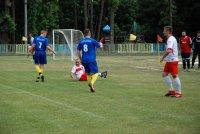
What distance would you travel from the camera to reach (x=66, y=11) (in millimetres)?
90062

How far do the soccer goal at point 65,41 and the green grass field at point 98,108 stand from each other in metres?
24.9

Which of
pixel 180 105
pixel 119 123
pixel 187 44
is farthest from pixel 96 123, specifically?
pixel 187 44

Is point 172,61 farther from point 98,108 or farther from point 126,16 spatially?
point 126,16

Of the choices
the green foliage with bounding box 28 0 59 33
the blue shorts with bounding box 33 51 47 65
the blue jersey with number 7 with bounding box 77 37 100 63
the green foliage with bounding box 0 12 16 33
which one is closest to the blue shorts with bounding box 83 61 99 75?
the blue jersey with number 7 with bounding box 77 37 100 63

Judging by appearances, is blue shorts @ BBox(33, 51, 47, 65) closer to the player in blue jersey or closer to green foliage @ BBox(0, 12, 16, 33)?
the player in blue jersey

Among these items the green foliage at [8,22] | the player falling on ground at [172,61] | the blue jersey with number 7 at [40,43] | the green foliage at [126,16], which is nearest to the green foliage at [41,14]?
the green foliage at [8,22]

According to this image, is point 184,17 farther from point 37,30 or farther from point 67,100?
point 67,100

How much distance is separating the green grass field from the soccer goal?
81.7ft

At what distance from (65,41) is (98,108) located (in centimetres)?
3938

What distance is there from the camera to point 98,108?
1526cm

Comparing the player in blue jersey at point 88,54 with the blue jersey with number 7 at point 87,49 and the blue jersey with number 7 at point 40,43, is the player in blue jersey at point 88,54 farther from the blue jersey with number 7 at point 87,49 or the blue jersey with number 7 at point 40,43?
the blue jersey with number 7 at point 40,43

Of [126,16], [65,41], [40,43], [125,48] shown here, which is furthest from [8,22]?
[40,43]

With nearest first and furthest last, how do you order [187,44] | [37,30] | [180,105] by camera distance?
[180,105] → [187,44] → [37,30]

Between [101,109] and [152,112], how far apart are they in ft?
4.16
